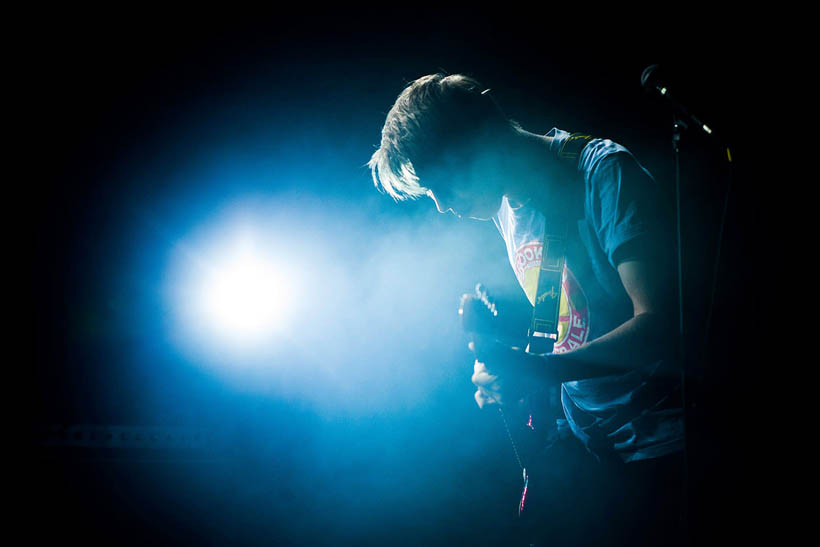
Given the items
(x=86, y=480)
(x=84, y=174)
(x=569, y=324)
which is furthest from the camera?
(x=84, y=174)

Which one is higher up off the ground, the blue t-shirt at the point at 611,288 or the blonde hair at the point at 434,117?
the blonde hair at the point at 434,117

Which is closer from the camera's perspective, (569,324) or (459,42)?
(569,324)

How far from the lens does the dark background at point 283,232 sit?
2.20 meters

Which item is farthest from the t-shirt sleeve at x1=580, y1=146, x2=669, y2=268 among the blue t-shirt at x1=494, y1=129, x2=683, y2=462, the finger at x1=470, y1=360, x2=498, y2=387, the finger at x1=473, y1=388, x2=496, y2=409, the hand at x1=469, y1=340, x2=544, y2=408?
the finger at x1=473, y1=388, x2=496, y2=409

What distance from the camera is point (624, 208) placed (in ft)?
2.82

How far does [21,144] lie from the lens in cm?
243

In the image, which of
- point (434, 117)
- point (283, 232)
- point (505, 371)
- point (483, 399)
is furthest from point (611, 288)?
point (283, 232)

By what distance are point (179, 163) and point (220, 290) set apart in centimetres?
85

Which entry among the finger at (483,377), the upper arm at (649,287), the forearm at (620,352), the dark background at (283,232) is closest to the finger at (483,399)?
the finger at (483,377)

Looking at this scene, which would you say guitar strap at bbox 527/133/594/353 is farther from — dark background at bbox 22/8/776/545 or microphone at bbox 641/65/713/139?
dark background at bbox 22/8/776/545

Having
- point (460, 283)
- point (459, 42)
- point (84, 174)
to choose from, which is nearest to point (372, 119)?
point (459, 42)

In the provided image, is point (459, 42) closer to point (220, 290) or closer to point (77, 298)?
A: point (220, 290)

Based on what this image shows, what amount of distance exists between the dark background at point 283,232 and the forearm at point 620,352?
4.93 feet

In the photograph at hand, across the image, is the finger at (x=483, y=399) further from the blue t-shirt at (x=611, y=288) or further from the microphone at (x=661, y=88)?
the microphone at (x=661, y=88)
